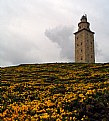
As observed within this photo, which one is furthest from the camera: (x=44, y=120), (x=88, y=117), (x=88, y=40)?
(x=88, y=40)

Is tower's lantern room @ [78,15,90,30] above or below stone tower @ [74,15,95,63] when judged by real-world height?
above

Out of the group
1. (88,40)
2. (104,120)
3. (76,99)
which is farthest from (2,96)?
(88,40)

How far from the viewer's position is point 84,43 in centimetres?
10425

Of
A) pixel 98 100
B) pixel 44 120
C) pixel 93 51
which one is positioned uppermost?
pixel 93 51

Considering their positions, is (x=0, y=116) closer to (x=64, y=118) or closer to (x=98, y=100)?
(x=64, y=118)

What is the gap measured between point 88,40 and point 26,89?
8446cm

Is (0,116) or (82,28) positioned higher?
(82,28)

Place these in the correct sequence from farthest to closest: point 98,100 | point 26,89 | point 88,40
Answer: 1. point 88,40
2. point 26,89
3. point 98,100

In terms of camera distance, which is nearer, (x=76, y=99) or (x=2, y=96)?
(x=76, y=99)

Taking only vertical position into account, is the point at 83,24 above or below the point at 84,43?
above

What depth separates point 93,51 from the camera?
107062 mm

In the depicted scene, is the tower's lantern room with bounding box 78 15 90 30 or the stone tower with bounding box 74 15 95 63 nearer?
the stone tower with bounding box 74 15 95 63

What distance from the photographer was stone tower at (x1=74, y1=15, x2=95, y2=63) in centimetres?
10269

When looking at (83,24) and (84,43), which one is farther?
(83,24)
